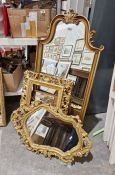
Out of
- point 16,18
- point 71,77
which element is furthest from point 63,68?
point 16,18

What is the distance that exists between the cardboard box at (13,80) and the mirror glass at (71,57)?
10.2 inches

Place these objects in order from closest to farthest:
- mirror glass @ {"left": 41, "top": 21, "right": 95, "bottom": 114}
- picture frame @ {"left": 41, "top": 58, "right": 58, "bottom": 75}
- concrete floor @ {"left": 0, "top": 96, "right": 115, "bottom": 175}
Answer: concrete floor @ {"left": 0, "top": 96, "right": 115, "bottom": 175}
mirror glass @ {"left": 41, "top": 21, "right": 95, "bottom": 114}
picture frame @ {"left": 41, "top": 58, "right": 58, "bottom": 75}

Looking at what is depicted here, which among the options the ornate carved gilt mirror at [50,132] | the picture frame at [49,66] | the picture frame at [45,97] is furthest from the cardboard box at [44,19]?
the ornate carved gilt mirror at [50,132]

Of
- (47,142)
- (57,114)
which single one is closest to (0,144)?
(47,142)

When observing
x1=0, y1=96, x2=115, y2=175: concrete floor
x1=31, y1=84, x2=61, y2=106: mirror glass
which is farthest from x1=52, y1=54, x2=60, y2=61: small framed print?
x1=0, y1=96, x2=115, y2=175: concrete floor

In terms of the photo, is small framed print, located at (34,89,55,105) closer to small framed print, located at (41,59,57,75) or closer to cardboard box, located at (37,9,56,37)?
small framed print, located at (41,59,57,75)

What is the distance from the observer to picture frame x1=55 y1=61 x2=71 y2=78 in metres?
1.82

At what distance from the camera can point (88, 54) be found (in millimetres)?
1737

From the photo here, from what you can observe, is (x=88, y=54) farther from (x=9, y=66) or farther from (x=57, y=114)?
(x=9, y=66)

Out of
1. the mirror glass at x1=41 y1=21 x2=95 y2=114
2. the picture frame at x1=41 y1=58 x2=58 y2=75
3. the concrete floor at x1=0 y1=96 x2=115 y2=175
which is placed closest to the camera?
the concrete floor at x1=0 y1=96 x2=115 y2=175

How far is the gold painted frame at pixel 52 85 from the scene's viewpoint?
1719 mm

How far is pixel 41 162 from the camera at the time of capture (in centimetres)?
170

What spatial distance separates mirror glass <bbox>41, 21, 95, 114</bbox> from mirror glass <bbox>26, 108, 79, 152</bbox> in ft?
0.76

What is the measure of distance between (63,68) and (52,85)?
174mm
